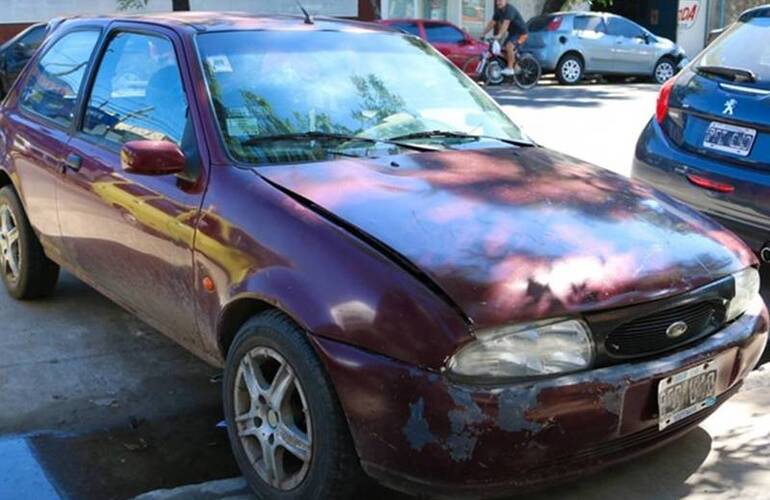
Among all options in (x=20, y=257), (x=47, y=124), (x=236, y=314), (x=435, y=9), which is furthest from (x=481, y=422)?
(x=435, y=9)

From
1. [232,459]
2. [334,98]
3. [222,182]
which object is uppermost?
[334,98]

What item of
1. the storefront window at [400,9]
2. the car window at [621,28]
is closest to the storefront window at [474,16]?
the storefront window at [400,9]

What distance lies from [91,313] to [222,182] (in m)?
2.27

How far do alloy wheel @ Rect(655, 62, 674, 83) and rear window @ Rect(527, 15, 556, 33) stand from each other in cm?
295

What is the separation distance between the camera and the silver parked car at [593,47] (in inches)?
790

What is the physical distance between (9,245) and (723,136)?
13.9 ft

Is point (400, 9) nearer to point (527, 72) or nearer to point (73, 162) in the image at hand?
point (527, 72)

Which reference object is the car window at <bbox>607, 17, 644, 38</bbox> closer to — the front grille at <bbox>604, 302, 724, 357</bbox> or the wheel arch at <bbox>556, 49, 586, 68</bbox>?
the wheel arch at <bbox>556, 49, 586, 68</bbox>

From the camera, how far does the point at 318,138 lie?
3.74 m

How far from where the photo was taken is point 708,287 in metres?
3.10

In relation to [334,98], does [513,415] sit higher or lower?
lower

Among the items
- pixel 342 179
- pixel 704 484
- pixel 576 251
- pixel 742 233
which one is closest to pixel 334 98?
pixel 342 179

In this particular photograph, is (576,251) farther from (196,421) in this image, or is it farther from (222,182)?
(196,421)

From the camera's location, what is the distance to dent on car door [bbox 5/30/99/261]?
4.73 m
